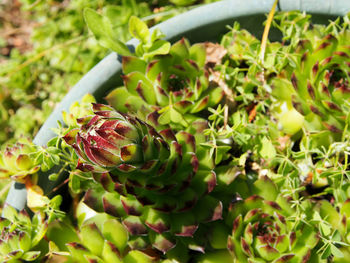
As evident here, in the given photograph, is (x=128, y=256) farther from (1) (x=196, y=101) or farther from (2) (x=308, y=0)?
(2) (x=308, y=0)

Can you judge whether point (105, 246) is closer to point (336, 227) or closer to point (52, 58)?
point (336, 227)

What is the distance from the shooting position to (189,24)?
126 centimetres

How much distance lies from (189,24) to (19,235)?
0.82 meters

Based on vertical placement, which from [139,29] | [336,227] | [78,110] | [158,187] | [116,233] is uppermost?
[139,29]

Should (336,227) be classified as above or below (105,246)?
below

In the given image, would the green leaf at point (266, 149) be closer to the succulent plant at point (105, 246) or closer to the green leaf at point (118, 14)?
the succulent plant at point (105, 246)

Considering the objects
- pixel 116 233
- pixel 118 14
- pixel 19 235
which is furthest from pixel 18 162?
pixel 118 14

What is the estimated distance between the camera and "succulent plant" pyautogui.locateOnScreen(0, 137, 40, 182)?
3.53ft

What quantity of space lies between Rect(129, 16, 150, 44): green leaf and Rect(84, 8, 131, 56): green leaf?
0.24 ft

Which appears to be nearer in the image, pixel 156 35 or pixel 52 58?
pixel 156 35

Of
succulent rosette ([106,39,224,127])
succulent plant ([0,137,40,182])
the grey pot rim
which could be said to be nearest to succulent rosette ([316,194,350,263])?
succulent rosette ([106,39,224,127])

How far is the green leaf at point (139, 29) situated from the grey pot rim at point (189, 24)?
98mm

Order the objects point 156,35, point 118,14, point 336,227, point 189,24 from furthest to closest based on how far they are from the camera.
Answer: point 118,14, point 189,24, point 156,35, point 336,227

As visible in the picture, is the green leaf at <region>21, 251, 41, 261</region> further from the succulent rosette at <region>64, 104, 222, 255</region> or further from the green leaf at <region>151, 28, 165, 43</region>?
the green leaf at <region>151, 28, 165, 43</region>
